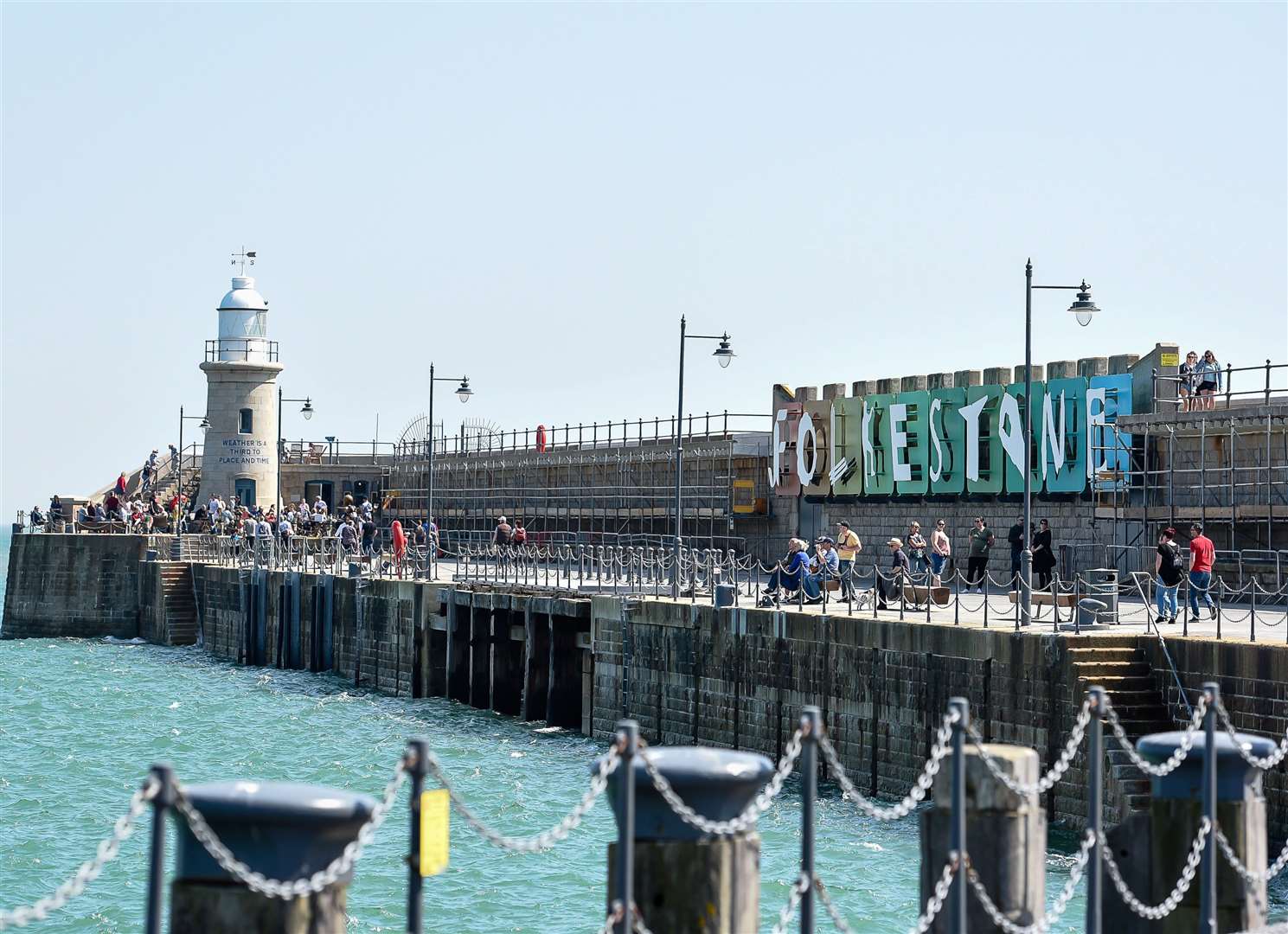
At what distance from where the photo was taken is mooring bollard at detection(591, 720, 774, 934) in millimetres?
8492

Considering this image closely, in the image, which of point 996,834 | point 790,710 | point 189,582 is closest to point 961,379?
point 790,710

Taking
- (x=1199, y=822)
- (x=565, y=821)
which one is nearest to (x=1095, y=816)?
(x=1199, y=822)

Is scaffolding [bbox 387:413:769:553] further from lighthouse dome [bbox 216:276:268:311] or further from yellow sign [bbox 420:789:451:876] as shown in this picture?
yellow sign [bbox 420:789:451:876]

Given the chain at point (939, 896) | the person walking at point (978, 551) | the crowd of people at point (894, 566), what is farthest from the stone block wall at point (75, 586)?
the chain at point (939, 896)

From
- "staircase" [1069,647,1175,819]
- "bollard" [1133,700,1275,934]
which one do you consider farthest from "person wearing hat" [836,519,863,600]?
"bollard" [1133,700,1275,934]

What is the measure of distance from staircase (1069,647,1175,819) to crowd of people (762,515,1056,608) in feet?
16.0

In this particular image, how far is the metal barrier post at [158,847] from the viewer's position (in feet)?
22.0

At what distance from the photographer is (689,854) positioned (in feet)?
27.9

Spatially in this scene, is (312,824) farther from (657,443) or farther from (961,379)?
(657,443)

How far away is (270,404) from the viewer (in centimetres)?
6969

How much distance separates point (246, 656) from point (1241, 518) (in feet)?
99.4

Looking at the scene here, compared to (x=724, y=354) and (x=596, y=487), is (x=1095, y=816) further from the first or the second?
(x=596, y=487)

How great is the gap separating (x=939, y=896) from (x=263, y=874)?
10.5 ft

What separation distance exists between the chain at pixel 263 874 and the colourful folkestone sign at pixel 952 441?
101 ft
